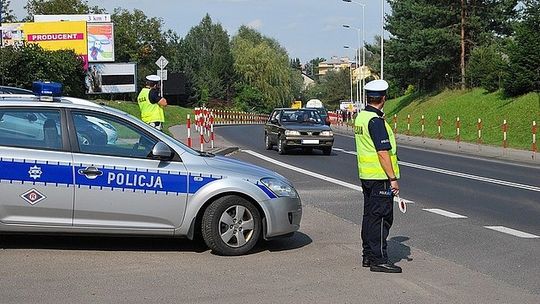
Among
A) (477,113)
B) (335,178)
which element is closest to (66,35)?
(477,113)

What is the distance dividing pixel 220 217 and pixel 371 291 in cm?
191

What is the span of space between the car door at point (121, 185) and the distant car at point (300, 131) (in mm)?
16525

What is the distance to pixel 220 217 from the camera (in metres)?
7.96

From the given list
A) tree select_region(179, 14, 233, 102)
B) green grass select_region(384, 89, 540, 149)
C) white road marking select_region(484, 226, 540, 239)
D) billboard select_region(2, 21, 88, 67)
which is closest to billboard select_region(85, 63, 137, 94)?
billboard select_region(2, 21, 88, 67)

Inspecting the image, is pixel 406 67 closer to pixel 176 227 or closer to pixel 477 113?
pixel 477 113

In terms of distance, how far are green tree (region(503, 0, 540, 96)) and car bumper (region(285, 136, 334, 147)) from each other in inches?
649

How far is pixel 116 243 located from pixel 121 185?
42.2 inches

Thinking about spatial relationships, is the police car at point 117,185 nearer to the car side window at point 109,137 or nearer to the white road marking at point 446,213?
the car side window at point 109,137

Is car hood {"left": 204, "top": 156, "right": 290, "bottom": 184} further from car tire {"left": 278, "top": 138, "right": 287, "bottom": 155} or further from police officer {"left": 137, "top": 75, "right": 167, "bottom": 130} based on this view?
car tire {"left": 278, "top": 138, "right": 287, "bottom": 155}

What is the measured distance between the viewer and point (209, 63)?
344 feet

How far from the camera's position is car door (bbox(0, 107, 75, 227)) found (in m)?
7.66

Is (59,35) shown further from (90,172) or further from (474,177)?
(90,172)

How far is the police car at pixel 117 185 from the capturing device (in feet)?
25.3

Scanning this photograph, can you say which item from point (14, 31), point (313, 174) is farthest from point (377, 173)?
point (14, 31)
